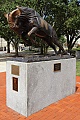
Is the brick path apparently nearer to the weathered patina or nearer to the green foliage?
the weathered patina

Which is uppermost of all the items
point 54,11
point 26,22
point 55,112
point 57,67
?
point 54,11

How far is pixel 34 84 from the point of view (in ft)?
13.3

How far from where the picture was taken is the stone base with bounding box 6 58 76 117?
3.93m

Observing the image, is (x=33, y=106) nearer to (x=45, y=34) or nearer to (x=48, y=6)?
(x=45, y=34)

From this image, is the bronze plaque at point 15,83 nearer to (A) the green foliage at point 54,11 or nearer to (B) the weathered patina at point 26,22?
(B) the weathered patina at point 26,22

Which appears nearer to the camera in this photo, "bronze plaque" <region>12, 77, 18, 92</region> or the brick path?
the brick path

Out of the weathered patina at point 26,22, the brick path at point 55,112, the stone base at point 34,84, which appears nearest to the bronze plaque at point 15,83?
the stone base at point 34,84

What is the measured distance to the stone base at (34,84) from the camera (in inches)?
155

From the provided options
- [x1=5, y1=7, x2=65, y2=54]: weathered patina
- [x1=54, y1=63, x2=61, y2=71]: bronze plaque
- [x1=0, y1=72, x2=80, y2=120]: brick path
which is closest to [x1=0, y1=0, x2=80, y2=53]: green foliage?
[x1=5, y1=7, x2=65, y2=54]: weathered patina

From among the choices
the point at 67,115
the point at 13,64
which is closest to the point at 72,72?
the point at 67,115

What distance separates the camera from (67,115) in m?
4.00

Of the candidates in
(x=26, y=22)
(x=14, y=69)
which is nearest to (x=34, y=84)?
(x=14, y=69)

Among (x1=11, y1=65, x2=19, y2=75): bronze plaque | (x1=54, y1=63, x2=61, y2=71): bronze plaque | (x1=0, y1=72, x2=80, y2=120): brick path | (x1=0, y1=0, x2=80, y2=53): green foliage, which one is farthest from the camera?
(x1=0, y1=0, x2=80, y2=53): green foliage

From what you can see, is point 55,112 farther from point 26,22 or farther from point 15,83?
point 26,22
